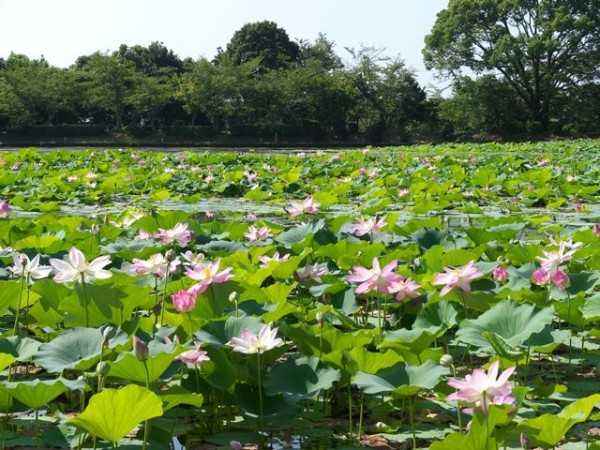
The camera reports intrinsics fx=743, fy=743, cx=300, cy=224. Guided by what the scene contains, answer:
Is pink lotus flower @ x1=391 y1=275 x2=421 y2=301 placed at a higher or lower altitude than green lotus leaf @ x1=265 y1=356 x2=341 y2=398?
higher

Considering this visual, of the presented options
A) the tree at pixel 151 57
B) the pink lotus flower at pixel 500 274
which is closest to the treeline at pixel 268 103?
the tree at pixel 151 57

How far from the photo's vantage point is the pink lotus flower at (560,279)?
207 centimetres

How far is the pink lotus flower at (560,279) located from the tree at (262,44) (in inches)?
1789

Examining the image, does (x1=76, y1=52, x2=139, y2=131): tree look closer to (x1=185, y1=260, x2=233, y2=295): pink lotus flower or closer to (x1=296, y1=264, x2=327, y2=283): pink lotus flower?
(x1=296, y1=264, x2=327, y2=283): pink lotus flower

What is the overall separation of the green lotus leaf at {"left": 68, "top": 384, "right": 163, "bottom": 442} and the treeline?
34169 mm

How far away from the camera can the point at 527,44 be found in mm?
32656

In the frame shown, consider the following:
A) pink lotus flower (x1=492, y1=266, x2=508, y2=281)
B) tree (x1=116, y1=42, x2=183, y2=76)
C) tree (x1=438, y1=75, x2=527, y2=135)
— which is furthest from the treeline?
pink lotus flower (x1=492, y1=266, x2=508, y2=281)

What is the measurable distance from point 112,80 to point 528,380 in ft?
117

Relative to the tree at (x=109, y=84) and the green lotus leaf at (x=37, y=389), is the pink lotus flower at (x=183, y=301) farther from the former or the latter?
the tree at (x=109, y=84)

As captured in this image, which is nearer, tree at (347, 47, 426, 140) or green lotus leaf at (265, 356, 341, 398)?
green lotus leaf at (265, 356, 341, 398)

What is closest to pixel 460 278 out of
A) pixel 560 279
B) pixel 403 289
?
pixel 403 289

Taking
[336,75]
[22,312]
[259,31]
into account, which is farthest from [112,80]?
[22,312]

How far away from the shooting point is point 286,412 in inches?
60.1

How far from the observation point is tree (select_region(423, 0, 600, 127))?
32.6 metres
